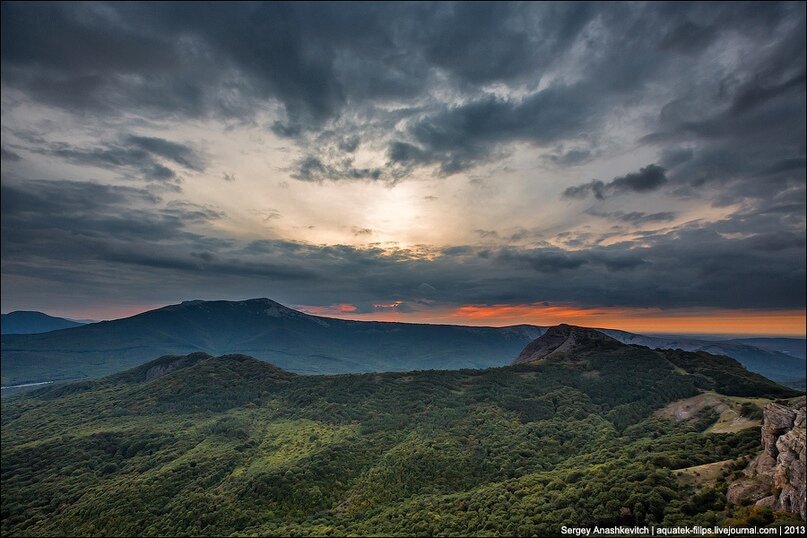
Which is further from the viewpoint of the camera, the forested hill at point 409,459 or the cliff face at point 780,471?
the forested hill at point 409,459

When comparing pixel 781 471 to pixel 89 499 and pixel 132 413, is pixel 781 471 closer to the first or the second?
pixel 89 499

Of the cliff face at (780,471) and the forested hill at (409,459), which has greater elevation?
the cliff face at (780,471)

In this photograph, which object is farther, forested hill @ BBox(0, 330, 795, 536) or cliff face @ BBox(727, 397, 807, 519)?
forested hill @ BBox(0, 330, 795, 536)

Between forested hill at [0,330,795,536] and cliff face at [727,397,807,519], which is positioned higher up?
cliff face at [727,397,807,519]

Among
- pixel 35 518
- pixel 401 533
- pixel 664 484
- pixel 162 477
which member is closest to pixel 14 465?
pixel 35 518
